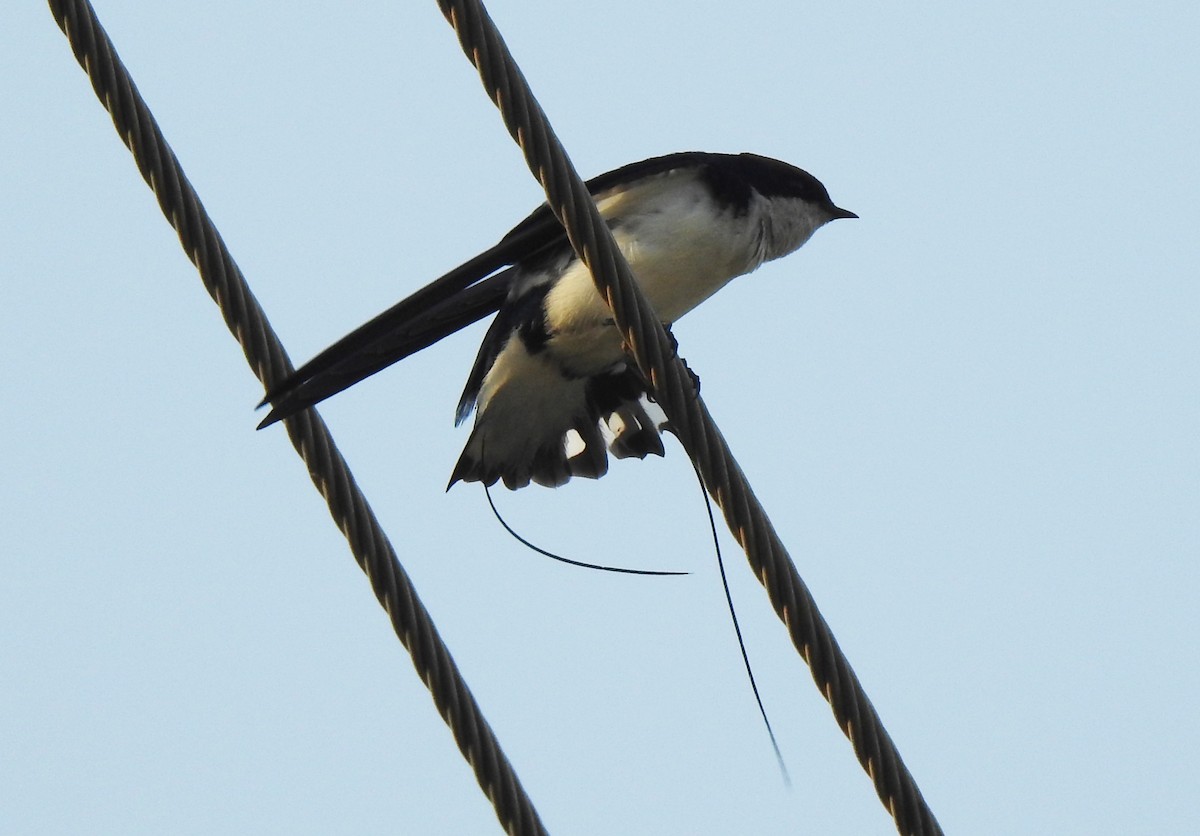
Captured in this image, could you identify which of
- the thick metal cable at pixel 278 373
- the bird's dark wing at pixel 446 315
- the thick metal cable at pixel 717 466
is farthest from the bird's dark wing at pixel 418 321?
the thick metal cable at pixel 717 466

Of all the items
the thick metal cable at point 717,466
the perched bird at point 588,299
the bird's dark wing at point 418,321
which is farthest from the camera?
the perched bird at point 588,299

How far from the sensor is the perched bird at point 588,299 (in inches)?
166

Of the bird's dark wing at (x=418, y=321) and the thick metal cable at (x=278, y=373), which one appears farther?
the bird's dark wing at (x=418, y=321)

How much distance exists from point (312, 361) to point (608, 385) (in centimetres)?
161

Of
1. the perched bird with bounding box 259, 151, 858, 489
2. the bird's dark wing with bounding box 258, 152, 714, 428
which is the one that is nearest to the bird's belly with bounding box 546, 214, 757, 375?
the perched bird with bounding box 259, 151, 858, 489

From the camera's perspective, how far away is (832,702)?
2.85 meters

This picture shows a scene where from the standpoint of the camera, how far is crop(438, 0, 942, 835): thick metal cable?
2.75m

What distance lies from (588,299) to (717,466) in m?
1.42

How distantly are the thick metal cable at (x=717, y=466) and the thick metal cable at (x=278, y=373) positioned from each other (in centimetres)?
56

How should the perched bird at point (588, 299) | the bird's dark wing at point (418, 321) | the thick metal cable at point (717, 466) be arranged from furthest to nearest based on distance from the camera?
the perched bird at point (588, 299) → the bird's dark wing at point (418, 321) → the thick metal cable at point (717, 466)

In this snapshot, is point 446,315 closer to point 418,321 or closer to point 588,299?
point 418,321

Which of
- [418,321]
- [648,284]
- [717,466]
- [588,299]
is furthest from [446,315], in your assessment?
[717,466]

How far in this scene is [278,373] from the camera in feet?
10.0

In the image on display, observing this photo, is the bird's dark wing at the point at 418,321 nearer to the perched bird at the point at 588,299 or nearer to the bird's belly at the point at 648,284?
the perched bird at the point at 588,299
